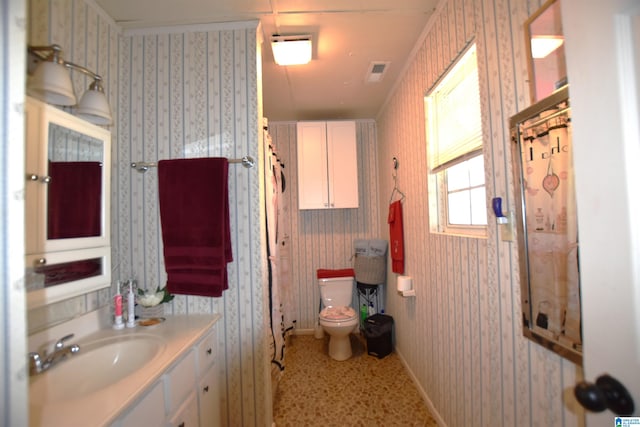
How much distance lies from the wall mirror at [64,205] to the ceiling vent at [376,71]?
6.13ft

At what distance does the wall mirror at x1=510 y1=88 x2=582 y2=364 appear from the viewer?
756 mm

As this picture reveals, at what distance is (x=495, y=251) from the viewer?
110cm

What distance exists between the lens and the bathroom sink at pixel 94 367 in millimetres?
893

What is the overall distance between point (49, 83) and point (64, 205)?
50cm

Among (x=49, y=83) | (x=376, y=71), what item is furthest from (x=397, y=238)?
(x=49, y=83)

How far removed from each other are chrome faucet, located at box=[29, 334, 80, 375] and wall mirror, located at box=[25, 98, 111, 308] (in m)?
0.19

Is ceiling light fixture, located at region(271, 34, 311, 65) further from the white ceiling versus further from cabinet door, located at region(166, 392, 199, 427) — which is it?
cabinet door, located at region(166, 392, 199, 427)

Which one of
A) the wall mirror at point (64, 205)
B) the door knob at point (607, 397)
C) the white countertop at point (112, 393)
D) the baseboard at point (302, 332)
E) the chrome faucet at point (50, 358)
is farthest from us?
the baseboard at point (302, 332)

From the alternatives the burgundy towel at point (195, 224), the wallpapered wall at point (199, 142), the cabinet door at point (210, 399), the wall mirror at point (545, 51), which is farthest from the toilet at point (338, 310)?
the wall mirror at point (545, 51)

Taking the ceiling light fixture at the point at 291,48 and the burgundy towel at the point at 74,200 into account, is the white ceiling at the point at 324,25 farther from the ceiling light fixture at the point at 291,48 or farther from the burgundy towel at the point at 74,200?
the burgundy towel at the point at 74,200

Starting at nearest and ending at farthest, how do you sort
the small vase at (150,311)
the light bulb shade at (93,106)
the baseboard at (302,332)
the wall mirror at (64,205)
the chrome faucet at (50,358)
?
the chrome faucet at (50,358)
the wall mirror at (64,205)
the light bulb shade at (93,106)
the small vase at (150,311)
the baseboard at (302,332)

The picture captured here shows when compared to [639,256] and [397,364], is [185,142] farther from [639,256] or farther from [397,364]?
[397,364]

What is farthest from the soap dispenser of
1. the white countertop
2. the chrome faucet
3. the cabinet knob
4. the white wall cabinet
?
the white wall cabinet

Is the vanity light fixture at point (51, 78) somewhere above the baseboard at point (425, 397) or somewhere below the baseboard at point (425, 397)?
above
